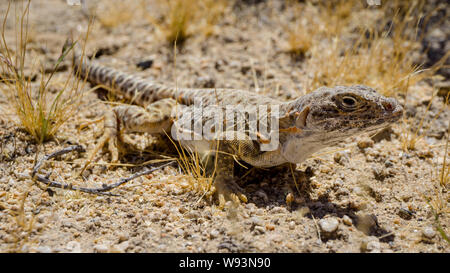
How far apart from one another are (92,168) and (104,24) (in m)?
4.26

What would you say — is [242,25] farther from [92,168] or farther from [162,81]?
[92,168]

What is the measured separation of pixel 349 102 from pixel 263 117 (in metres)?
0.87

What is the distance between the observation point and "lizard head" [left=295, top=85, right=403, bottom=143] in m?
3.09

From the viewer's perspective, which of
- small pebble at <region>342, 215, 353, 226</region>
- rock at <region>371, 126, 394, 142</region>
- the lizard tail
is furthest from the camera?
the lizard tail

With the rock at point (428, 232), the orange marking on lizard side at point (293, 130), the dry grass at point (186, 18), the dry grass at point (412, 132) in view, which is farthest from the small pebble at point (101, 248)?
the dry grass at point (186, 18)

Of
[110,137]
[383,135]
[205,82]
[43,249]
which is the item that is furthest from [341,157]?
[43,249]

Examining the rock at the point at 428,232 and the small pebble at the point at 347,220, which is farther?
the small pebble at the point at 347,220

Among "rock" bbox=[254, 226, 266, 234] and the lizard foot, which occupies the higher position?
the lizard foot

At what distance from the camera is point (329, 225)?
299 centimetres

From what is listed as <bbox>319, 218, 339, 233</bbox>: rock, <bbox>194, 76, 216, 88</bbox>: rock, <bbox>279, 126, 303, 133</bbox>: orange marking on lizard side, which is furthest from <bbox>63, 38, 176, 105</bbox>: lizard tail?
<bbox>319, 218, 339, 233</bbox>: rock

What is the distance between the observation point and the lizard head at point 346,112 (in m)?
3.09

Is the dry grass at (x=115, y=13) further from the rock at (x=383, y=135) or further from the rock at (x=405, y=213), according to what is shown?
the rock at (x=405, y=213)

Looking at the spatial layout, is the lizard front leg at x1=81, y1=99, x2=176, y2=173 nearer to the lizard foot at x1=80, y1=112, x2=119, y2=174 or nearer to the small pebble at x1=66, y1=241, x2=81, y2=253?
the lizard foot at x1=80, y1=112, x2=119, y2=174

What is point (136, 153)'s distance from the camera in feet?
14.2
